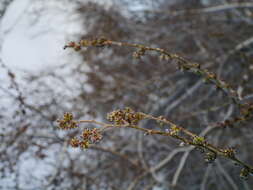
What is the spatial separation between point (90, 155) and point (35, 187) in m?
1.42

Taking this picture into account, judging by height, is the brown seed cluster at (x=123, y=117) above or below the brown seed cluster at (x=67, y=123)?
above

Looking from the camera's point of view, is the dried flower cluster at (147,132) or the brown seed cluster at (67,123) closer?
the dried flower cluster at (147,132)

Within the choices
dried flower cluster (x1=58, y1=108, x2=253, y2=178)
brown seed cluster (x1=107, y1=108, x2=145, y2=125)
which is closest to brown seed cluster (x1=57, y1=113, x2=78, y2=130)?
dried flower cluster (x1=58, y1=108, x2=253, y2=178)

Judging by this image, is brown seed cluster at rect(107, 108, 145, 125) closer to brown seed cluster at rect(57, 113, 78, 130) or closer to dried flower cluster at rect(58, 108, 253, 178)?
dried flower cluster at rect(58, 108, 253, 178)

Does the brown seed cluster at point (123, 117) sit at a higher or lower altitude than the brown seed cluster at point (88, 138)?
higher

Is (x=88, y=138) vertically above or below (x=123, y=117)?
below

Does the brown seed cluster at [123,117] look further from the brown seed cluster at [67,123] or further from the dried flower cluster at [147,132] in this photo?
the brown seed cluster at [67,123]

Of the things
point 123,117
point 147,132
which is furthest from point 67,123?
point 147,132

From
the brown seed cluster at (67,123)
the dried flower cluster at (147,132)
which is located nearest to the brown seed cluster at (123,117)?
the dried flower cluster at (147,132)

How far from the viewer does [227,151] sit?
130 cm

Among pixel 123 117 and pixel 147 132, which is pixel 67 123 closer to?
pixel 123 117

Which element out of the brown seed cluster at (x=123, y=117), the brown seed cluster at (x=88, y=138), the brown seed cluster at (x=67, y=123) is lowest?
the brown seed cluster at (x=88, y=138)

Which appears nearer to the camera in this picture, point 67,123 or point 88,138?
point 88,138

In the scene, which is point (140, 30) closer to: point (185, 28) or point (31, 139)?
point (185, 28)
